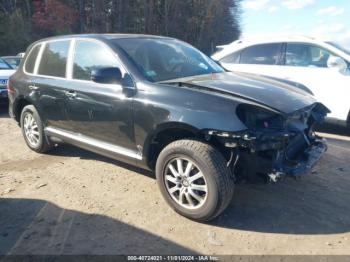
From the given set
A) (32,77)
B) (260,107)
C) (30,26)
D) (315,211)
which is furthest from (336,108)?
(30,26)

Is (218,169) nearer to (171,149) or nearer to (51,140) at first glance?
(171,149)

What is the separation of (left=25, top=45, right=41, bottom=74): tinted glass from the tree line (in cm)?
2351

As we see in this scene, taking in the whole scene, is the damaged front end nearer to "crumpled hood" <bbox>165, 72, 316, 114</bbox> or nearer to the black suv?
the black suv

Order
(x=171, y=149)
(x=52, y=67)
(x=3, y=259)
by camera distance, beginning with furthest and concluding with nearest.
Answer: (x=52, y=67), (x=171, y=149), (x=3, y=259)

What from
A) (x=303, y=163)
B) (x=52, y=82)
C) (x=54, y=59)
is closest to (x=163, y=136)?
(x=303, y=163)

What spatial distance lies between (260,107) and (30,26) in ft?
95.5

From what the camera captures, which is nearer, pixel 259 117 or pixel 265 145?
pixel 265 145

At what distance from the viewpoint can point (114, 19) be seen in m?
33.4

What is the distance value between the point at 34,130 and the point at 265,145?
152 inches

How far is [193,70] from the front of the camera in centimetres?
448

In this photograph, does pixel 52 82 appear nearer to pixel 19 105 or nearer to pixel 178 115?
pixel 19 105

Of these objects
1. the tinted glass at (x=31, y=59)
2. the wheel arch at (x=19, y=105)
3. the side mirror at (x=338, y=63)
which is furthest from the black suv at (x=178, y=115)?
the side mirror at (x=338, y=63)

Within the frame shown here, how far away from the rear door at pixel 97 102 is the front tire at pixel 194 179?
0.59 meters

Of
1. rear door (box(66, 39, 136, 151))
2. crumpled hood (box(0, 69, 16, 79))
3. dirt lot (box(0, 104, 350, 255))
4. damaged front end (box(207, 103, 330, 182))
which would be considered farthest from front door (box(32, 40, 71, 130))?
crumpled hood (box(0, 69, 16, 79))
